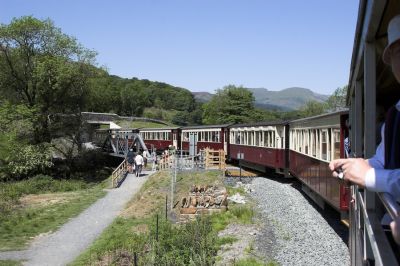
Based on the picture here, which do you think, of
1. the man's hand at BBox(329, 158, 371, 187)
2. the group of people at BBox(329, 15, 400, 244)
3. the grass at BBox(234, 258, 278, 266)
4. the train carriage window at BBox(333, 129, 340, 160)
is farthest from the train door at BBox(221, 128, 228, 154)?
the man's hand at BBox(329, 158, 371, 187)

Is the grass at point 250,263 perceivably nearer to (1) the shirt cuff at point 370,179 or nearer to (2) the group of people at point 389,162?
(2) the group of people at point 389,162

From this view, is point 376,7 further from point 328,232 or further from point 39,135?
point 39,135

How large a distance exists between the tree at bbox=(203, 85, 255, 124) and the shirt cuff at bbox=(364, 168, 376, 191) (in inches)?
3760

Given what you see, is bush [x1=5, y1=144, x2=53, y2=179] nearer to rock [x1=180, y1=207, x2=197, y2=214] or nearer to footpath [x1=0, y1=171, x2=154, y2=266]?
footpath [x1=0, y1=171, x2=154, y2=266]

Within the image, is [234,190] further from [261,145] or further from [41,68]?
[41,68]

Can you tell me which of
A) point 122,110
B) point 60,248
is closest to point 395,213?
point 60,248

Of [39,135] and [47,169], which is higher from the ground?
[39,135]

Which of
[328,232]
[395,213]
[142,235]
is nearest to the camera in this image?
[395,213]

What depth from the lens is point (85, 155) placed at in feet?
146

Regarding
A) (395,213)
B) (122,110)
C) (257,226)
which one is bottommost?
(257,226)

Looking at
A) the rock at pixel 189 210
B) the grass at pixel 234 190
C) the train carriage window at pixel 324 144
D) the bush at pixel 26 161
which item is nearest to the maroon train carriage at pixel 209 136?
the bush at pixel 26 161

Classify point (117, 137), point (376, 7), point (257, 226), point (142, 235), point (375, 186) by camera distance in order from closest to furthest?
point (375, 186) < point (376, 7) < point (257, 226) < point (142, 235) < point (117, 137)

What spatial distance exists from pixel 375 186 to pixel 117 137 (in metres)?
47.3

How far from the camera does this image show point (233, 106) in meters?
102
